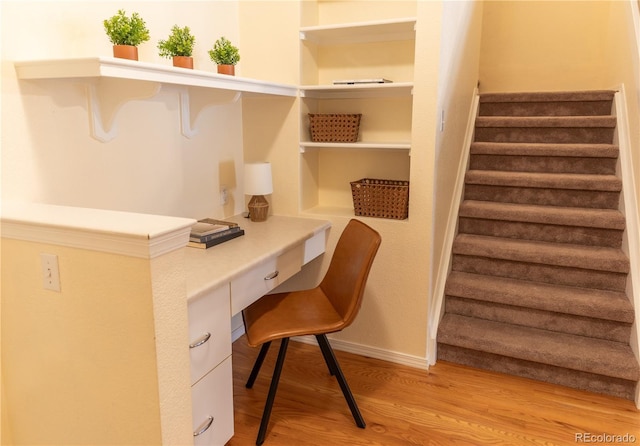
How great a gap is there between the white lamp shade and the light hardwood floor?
95 centimetres

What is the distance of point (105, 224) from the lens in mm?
1254

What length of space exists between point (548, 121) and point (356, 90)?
4.84ft

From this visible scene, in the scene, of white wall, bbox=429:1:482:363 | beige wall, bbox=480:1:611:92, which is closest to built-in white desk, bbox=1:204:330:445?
white wall, bbox=429:1:482:363

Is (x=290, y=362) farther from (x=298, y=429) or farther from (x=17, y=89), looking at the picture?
(x=17, y=89)

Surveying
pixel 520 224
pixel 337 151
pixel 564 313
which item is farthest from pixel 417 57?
pixel 564 313

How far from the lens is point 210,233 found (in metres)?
2.06

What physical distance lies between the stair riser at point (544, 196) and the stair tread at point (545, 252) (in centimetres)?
30

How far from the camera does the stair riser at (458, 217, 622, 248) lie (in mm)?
2693

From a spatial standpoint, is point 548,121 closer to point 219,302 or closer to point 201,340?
point 219,302

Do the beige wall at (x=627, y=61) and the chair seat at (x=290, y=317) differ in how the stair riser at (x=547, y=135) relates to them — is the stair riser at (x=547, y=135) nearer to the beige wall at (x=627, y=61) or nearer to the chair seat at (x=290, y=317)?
the beige wall at (x=627, y=61)

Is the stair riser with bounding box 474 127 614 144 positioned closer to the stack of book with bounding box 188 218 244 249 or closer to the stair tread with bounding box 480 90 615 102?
the stair tread with bounding box 480 90 615 102

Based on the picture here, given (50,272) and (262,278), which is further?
(262,278)

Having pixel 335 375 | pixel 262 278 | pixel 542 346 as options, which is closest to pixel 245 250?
pixel 262 278

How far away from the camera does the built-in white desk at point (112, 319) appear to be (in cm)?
124
